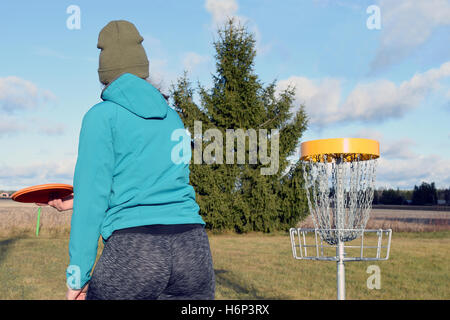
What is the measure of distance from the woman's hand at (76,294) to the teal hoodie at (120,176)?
0.04m

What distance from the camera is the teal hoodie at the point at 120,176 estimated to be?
5.45 ft

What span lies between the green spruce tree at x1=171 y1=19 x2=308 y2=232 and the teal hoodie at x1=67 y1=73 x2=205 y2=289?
15.1 m

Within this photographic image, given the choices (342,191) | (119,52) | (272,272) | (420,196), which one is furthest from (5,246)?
(420,196)

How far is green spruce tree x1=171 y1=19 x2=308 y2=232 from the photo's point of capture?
17.0 metres

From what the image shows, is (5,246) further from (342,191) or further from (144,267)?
(144,267)

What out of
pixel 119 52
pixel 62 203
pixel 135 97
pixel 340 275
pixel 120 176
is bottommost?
pixel 340 275

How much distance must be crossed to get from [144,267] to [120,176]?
377 mm

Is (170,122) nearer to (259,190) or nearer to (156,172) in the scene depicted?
(156,172)

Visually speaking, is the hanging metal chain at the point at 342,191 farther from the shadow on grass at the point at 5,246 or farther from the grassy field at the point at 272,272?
the shadow on grass at the point at 5,246

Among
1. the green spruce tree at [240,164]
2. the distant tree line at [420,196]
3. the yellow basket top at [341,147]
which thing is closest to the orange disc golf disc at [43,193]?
the yellow basket top at [341,147]

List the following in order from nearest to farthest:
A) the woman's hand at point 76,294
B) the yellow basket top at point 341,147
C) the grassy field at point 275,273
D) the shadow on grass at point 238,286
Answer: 1. the woman's hand at point 76,294
2. the yellow basket top at point 341,147
3. the shadow on grass at point 238,286
4. the grassy field at point 275,273

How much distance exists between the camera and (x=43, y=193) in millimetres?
2271
